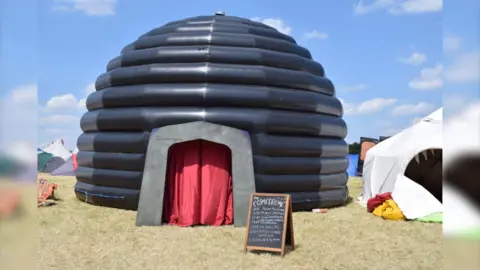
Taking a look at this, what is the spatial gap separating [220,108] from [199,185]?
1662 millimetres

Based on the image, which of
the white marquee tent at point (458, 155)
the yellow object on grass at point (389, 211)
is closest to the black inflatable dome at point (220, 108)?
the yellow object on grass at point (389, 211)

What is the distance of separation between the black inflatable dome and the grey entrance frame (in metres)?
0.36

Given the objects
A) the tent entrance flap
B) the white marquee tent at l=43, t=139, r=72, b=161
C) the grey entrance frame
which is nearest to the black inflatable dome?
the grey entrance frame

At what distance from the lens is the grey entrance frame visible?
8391 millimetres

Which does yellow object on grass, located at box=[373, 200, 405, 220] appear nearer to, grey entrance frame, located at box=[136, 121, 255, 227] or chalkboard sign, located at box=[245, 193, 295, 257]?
grey entrance frame, located at box=[136, 121, 255, 227]

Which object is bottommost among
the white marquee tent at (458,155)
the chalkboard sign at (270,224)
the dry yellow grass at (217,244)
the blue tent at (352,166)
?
the blue tent at (352,166)

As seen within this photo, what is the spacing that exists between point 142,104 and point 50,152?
26544 mm

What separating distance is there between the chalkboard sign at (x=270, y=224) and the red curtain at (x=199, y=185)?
1755 mm

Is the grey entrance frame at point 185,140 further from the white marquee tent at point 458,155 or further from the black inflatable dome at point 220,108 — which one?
the white marquee tent at point 458,155

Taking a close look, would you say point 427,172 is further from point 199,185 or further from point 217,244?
point 217,244

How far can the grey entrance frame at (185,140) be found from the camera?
8.39 metres

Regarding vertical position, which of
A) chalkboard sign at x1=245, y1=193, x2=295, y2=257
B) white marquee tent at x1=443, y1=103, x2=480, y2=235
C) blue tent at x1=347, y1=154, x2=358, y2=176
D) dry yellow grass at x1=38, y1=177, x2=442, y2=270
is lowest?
blue tent at x1=347, y1=154, x2=358, y2=176

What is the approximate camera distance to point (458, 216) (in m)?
1.40

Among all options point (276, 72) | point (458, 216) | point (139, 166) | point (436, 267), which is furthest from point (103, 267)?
point (276, 72)
